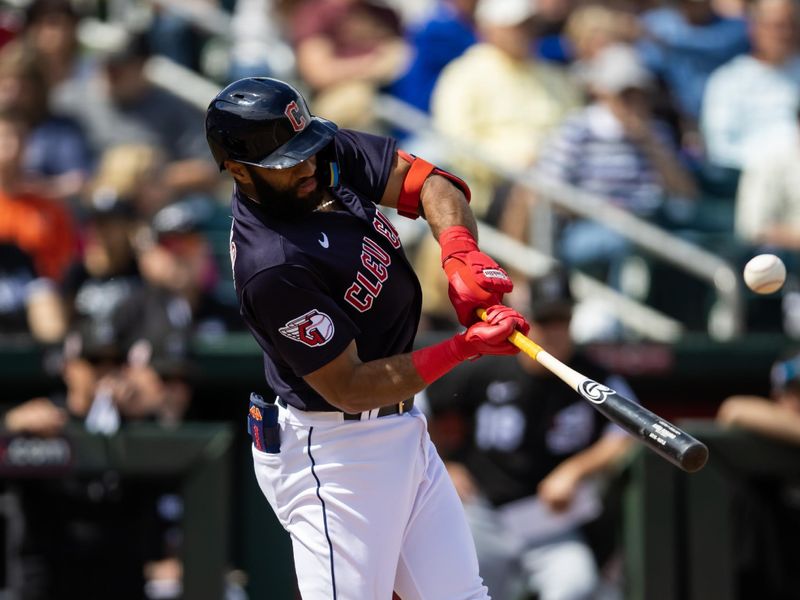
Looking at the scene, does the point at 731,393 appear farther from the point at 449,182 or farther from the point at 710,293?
the point at 449,182

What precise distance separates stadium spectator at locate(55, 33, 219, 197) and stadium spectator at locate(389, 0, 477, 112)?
1.20 metres

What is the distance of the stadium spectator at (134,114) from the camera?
7.65m

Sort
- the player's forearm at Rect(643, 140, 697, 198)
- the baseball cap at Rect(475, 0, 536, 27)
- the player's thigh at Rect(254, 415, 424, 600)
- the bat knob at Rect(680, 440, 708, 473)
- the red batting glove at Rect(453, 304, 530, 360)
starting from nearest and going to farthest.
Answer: the bat knob at Rect(680, 440, 708, 473)
the red batting glove at Rect(453, 304, 530, 360)
the player's thigh at Rect(254, 415, 424, 600)
the player's forearm at Rect(643, 140, 697, 198)
the baseball cap at Rect(475, 0, 536, 27)

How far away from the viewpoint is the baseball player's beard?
12.0ft

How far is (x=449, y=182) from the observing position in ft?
13.3

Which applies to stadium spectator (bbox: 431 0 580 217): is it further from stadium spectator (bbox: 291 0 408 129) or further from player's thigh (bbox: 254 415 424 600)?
player's thigh (bbox: 254 415 424 600)

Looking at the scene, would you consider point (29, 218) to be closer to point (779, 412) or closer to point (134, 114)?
point (134, 114)

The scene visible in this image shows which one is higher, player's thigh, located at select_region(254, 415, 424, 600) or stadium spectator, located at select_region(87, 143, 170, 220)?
player's thigh, located at select_region(254, 415, 424, 600)

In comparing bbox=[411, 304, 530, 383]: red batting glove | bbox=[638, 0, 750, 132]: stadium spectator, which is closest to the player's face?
bbox=[411, 304, 530, 383]: red batting glove

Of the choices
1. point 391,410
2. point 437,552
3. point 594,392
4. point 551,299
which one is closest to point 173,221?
point 551,299

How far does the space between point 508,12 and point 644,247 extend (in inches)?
63.9

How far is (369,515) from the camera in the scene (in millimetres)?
3752

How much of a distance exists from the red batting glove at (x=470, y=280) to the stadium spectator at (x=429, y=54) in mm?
4387

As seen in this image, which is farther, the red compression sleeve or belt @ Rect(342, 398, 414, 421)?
belt @ Rect(342, 398, 414, 421)
